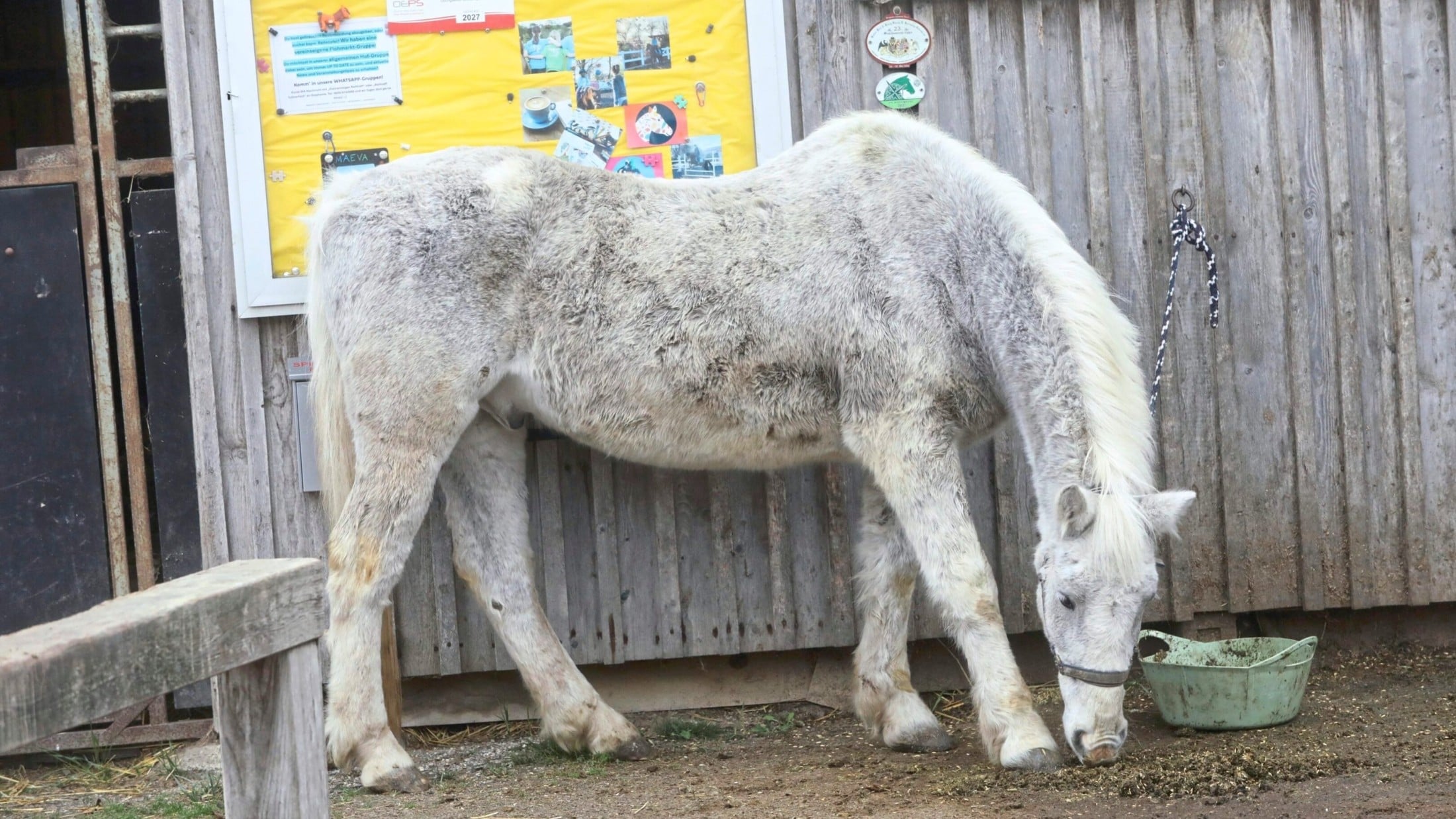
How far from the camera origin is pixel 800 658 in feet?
17.3

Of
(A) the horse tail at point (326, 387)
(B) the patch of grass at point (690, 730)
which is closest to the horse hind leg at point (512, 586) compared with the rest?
(B) the patch of grass at point (690, 730)

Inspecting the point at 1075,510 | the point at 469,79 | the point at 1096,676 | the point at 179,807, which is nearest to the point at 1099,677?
the point at 1096,676

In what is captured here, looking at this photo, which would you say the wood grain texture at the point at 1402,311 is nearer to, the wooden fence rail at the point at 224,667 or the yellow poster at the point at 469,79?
the yellow poster at the point at 469,79

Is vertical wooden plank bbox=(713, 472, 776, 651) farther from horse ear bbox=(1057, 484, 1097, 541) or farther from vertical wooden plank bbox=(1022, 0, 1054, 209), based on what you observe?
vertical wooden plank bbox=(1022, 0, 1054, 209)

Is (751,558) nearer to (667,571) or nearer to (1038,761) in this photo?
→ (667,571)

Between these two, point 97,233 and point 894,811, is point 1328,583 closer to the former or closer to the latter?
point 894,811

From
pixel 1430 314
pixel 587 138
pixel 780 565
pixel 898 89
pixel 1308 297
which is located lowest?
pixel 780 565

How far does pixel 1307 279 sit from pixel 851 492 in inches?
80.0

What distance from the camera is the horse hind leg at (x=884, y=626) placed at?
459 cm

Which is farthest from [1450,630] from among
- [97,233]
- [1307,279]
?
[97,233]

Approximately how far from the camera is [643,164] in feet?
16.3

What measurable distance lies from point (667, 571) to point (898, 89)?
2167 millimetres

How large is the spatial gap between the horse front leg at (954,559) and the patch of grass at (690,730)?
1.20m

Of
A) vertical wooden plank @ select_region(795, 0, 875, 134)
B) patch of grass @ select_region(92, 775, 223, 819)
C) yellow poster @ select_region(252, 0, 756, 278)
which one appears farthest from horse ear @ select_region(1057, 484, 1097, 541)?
patch of grass @ select_region(92, 775, 223, 819)
